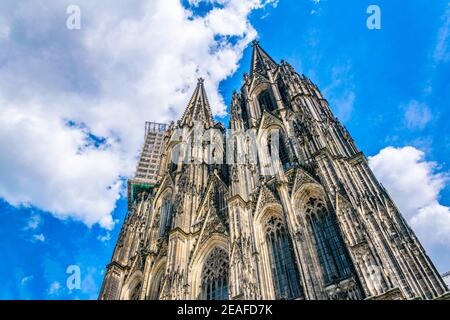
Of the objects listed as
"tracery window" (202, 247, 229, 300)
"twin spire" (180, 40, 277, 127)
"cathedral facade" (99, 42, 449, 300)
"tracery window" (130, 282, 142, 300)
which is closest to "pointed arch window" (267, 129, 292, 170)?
"cathedral facade" (99, 42, 449, 300)

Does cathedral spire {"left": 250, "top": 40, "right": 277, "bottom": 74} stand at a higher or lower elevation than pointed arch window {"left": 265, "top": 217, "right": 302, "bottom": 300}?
higher

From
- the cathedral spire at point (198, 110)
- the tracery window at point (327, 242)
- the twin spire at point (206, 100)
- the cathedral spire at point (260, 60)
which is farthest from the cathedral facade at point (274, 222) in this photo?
the cathedral spire at point (198, 110)

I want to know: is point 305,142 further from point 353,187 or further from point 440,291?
point 440,291

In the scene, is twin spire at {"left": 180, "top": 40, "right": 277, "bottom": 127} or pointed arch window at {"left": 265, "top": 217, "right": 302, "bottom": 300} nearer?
pointed arch window at {"left": 265, "top": 217, "right": 302, "bottom": 300}

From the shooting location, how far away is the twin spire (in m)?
37.0

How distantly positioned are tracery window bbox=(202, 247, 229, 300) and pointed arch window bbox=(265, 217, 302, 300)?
10.8 feet

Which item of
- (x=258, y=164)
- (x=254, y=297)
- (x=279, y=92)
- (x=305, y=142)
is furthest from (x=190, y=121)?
(x=254, y=297)

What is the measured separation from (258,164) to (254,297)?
34.4ft

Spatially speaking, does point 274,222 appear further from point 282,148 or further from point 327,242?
point 282,148

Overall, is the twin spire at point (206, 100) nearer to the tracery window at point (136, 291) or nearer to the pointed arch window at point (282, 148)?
the pointed arch window at point (282, 148)

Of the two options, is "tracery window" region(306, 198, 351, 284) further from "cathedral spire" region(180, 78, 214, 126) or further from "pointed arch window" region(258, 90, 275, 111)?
"cathedral spire" region(180, 78, 214, 126)

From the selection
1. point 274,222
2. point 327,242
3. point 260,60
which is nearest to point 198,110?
point 260,60

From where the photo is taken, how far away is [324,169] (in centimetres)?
1717

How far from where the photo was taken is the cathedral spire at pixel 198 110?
127 ft
